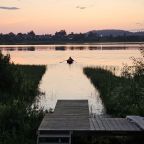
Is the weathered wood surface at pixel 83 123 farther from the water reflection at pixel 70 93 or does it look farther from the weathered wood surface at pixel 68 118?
the water reflection at pixel 70 93

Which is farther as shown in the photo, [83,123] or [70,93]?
[70,93]

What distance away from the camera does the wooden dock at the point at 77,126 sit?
1359 centimetres

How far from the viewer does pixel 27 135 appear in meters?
15.5

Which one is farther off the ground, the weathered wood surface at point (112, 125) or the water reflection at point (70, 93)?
the weathered wood surface at point (112, 125)

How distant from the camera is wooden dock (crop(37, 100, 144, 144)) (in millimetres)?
13586

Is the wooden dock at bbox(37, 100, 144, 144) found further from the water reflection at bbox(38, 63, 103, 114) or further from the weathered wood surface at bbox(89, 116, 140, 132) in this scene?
the water reflection at bbox(38, 63, 103, 114)

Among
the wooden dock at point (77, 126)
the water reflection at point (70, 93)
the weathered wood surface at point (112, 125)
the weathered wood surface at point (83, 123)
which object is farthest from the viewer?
the water reflection at point (70, 93)

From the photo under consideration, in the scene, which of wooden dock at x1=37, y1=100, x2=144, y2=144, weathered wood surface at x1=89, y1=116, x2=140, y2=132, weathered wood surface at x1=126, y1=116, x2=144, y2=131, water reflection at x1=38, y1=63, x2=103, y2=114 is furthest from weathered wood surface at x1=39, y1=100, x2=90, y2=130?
water reflection at x1=38, y1=63, x2=103, y2=114

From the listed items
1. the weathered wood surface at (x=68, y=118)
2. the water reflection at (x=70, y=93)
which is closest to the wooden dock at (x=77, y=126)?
the weathered wood surface at (x=68, y=118)

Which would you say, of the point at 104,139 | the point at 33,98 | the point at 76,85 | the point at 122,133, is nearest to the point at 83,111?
the point at 104,139

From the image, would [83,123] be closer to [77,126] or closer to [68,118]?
[77,126]

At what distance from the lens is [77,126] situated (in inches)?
564

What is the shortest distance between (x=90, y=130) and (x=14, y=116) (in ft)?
15.3

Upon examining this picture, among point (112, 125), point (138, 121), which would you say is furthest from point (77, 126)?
point (138, 121)
